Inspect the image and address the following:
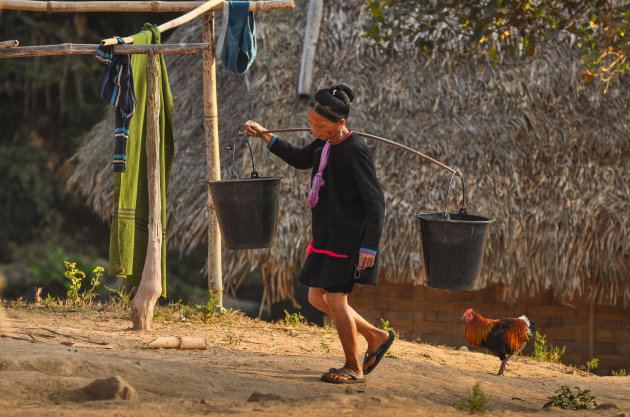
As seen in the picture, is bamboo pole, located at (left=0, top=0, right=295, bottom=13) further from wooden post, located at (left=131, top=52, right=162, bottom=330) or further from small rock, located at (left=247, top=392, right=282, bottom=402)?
small rock, located at (left=247, top=392, right=282, bottom=402)

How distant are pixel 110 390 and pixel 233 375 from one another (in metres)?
0.79

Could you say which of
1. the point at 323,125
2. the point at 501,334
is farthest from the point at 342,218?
the point at 501,334

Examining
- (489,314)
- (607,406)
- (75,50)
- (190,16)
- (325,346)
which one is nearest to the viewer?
(607,406)

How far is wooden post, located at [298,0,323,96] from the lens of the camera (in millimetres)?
7492

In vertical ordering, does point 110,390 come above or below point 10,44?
below

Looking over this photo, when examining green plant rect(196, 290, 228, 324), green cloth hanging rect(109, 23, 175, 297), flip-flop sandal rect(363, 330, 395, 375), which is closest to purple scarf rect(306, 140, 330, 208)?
flip-flop sandal rect(363, 330, 395, 375)

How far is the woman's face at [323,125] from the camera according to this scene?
3613 mm

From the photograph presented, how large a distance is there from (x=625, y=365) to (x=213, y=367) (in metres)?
5.34

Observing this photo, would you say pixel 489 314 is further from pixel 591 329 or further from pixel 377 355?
pixel 377 355

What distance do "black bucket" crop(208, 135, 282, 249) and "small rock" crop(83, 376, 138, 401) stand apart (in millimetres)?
1373

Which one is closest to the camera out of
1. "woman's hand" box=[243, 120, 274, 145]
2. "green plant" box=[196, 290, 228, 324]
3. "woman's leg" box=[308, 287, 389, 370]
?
"woman's leg" box=[308, 287, 389, 370]

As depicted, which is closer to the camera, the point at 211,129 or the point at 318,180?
the point at 318,180

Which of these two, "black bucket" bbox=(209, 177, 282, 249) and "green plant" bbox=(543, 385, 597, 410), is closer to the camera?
"green plant" bbox=(543, 385, 597, 410)

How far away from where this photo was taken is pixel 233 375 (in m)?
3.69
